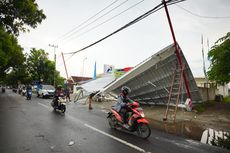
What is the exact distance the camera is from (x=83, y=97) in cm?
2378

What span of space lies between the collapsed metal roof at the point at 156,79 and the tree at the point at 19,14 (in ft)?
24.6

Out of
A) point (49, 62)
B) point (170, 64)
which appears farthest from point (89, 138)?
point (49, 62)

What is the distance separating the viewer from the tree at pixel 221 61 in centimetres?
1293

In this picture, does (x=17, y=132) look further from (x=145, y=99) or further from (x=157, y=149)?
(x=145, y=99)

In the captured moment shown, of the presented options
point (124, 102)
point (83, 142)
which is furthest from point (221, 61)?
point (83, 142)

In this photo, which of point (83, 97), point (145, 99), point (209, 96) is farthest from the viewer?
point (83, 97)

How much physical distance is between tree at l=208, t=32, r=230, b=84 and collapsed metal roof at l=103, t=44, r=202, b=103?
68.2 inches

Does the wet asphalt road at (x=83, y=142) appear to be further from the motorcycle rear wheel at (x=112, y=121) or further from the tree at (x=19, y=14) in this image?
the tree at (x=19, y=14)

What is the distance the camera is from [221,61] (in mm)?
13359

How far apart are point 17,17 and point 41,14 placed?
1.69 metres

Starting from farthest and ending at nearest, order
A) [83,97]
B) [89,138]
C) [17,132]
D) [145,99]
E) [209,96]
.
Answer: [83,97]
[209,96]
[145,99]
[17,132]
[89,138]

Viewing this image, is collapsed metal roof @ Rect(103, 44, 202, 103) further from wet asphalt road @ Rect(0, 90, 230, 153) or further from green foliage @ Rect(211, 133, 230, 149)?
wet asphalt road @ Rect(0, 90, 230, 153)

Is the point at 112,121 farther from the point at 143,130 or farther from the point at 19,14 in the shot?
the point at 19,14

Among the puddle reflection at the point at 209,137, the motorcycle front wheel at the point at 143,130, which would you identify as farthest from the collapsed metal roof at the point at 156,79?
the motorcycle front wheel at the point at 143,130
